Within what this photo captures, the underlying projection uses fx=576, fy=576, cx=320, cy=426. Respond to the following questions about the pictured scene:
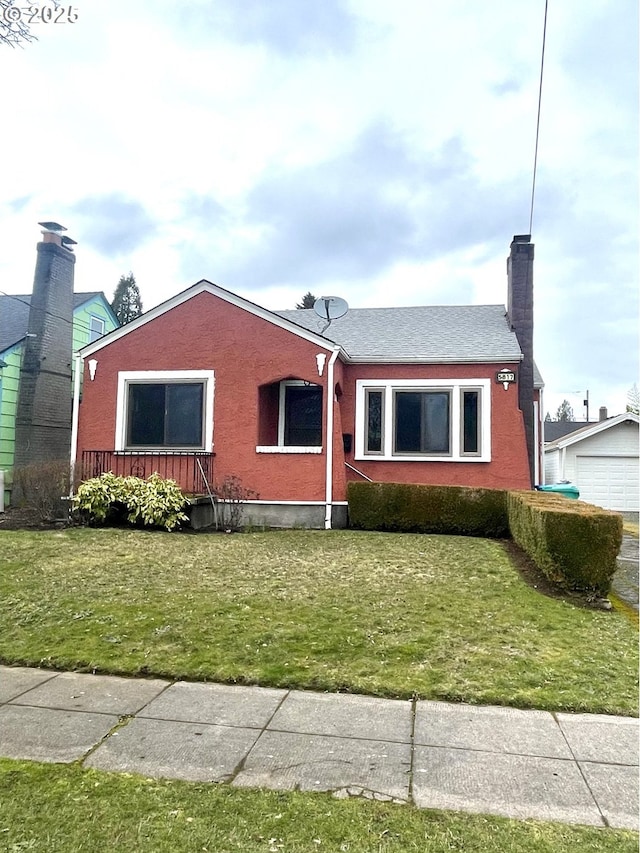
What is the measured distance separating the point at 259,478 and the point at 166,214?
24.7ft

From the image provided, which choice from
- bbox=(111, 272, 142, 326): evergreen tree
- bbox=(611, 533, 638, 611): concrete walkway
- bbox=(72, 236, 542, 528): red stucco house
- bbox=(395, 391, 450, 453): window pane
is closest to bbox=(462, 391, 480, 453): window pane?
bbox=(72, 236, 542, 528): red stucco house

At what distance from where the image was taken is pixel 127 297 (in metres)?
34.9

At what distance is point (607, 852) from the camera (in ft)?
7.56

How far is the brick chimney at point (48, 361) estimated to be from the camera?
589 inches

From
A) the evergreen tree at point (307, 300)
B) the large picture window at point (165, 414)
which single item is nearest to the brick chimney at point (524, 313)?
the large picture window at point (165, 414)

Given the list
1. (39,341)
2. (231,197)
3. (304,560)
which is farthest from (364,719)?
(39,341)

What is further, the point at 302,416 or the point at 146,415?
the point at 302,416

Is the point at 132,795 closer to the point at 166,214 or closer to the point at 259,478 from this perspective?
the point at 259,478

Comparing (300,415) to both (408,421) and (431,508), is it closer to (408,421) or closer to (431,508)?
(408,421)

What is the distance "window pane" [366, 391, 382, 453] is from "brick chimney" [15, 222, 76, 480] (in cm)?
835

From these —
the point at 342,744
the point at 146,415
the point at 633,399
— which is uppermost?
the point at 633,399

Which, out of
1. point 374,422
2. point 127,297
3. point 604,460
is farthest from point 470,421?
point 127,297

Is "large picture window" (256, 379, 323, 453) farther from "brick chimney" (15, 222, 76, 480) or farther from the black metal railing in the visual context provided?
"brick chimney" (15, 222, 76, 480)
